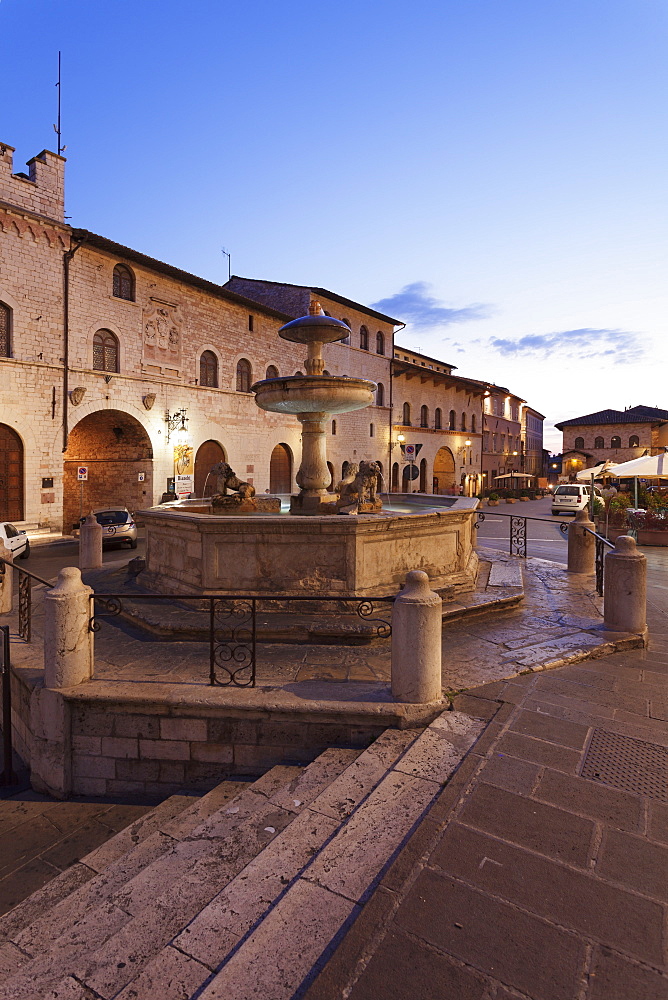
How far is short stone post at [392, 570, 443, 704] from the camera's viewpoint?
3965mm

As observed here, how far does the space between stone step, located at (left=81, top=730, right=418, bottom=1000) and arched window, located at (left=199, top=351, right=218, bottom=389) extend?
20274 mm

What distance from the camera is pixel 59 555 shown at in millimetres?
13367

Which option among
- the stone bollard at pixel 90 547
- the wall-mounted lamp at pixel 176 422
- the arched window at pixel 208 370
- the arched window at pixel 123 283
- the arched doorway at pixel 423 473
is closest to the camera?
the stone bollard at pixel 90 547

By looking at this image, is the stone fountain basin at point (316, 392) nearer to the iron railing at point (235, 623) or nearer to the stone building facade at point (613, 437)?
the iron railing at point (235, 623)

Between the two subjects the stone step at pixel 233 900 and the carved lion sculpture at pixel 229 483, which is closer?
the stone step at pixel 233 900

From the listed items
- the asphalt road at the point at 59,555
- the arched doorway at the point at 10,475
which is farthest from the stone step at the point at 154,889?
the arched doorway at the point at 10,475

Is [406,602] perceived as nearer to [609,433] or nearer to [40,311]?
[40,311]

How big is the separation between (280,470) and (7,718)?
2223cm

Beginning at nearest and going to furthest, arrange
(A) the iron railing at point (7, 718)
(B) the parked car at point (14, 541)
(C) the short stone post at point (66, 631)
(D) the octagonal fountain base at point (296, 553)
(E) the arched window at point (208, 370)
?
(C) the short stone post at point (66, 631), (A) the iron railing at point (7, 718), (D) the octagonal fountain base at point (296, 553), (B) the parked car at point (14, 541), (E) the arched window at point (208, 370)

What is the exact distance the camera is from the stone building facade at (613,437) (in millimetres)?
51656

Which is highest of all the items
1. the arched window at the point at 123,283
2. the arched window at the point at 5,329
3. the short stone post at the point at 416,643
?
the arched window at the point at 123,283

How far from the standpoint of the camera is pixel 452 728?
3822 millimetres

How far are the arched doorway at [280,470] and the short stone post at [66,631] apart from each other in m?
21.9

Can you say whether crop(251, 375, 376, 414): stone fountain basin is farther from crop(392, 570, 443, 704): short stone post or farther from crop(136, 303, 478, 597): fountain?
crop(392, 570, 443, 704): short stone post
